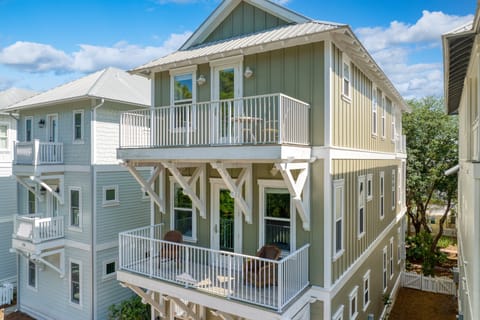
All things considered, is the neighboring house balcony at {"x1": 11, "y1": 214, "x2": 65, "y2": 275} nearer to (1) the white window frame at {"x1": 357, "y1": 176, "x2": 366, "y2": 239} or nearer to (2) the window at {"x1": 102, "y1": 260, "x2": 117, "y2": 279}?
(2) the window at {"x1": 102, "y1": 260, "x2": 117, "y2": 279}

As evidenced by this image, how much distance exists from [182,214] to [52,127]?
27.3 feet

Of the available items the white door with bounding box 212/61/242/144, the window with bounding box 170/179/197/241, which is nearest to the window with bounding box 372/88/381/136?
the white door with bounding box 212/61/242/144

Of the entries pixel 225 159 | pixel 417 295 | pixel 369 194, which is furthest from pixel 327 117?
pixel 417 295

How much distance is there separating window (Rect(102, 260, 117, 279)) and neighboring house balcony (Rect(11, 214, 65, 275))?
1.93 m

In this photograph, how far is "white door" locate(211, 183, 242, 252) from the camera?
8453 mm

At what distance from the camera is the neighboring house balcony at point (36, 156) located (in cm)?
1219

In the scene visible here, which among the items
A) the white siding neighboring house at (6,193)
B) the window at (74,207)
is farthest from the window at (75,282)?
the white siding neighboring house at (6,193)

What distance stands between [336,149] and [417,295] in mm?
12076

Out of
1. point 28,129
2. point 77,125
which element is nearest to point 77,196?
point 77,125

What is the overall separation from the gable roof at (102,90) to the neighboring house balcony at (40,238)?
477cm

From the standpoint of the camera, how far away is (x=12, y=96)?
707 inches

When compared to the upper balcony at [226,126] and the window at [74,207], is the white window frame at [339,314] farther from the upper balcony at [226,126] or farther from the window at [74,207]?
the window at [74,207]

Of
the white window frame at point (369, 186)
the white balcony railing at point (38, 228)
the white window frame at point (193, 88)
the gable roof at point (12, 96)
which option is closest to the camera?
the white window frame at point (193, 88)

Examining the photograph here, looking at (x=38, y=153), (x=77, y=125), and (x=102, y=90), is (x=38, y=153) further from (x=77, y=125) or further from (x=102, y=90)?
(x=102, y=90)
